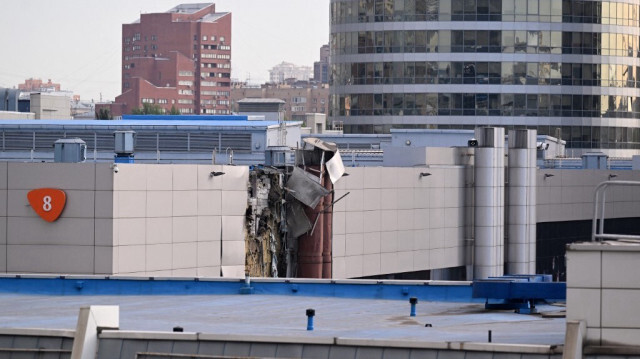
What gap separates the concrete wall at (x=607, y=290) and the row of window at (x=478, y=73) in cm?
9580

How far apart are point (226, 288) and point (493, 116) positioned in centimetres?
8670

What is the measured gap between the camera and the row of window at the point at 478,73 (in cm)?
11625

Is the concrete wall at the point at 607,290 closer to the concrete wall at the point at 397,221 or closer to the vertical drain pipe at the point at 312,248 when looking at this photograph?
the vertical drain pipe at the point at 312,248

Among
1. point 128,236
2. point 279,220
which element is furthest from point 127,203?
point 279,220

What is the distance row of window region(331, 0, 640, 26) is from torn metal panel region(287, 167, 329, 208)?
2495 inches

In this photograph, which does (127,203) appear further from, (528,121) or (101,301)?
(528,121)

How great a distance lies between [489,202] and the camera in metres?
63.7

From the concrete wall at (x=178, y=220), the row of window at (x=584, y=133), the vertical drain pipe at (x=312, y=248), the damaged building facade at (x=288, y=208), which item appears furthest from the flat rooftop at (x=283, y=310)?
the row of window at (x=584, y=133)

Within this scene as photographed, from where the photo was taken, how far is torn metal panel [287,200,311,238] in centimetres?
5244

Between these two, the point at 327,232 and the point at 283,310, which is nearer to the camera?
the point at 283,310

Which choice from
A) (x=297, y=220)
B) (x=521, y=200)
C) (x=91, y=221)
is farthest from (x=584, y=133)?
(x=91, y=221)

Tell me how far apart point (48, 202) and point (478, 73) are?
74398 millimetres

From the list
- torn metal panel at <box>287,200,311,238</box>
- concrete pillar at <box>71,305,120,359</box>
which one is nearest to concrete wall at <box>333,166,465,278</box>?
Result: torn metal panel at <box>287,200,311,238</box>

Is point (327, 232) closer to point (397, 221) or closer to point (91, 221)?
point (397, 221)
